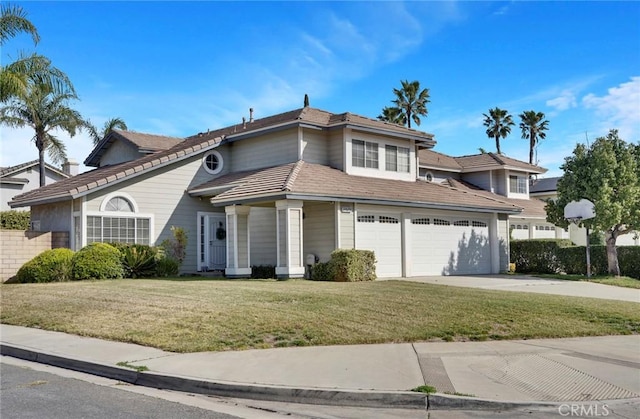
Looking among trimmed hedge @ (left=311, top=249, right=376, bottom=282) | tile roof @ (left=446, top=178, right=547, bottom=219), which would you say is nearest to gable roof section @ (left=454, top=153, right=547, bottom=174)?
tile roof @ (left=446, top=178, right=547, bottom=219)

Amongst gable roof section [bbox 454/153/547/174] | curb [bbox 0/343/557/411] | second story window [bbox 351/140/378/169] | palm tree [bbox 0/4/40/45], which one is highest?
palm tree [bbox 0/4/40/45]

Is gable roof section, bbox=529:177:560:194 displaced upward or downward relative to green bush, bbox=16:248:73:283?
upward

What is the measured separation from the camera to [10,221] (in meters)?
32.7

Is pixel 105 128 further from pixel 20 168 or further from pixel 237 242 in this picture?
pixel 237 242

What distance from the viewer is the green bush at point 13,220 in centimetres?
3256

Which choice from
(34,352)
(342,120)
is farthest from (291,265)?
(34,352)

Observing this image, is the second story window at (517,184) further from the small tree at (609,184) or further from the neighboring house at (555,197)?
the small tree at (609,184)

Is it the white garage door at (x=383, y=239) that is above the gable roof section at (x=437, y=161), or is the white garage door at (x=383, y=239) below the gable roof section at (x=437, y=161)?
below

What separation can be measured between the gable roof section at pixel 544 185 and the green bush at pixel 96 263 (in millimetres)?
31244

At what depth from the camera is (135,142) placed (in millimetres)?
27609

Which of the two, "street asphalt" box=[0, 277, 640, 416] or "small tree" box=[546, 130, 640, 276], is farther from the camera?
"small tree" box=[546, 130, 640, 276]

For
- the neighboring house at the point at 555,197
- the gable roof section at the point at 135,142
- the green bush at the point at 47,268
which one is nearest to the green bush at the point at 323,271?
the green bush at the point at 47,268

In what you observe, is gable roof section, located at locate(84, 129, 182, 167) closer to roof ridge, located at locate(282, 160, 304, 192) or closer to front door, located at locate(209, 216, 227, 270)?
front door, located at locate(209, 216, 227, 270)

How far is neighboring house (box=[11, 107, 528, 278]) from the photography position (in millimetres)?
20859
